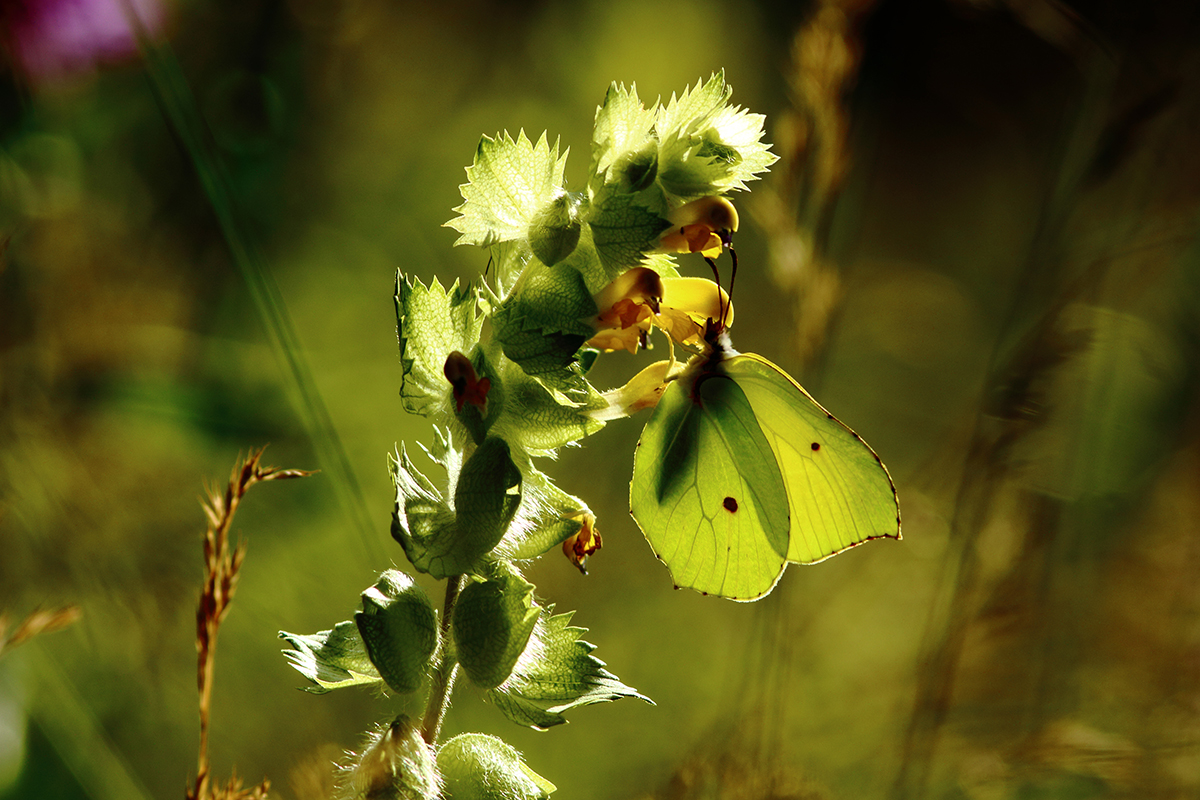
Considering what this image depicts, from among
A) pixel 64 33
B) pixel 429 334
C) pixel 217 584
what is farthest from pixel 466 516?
pixel 64 33

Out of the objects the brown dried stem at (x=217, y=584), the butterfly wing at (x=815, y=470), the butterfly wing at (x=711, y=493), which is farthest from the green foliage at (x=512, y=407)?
the butterfly wing at (x=815, y=470)

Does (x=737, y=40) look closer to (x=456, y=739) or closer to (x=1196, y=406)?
(x=1196, y=406)

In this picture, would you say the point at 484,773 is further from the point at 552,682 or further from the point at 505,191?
the point at 505,191

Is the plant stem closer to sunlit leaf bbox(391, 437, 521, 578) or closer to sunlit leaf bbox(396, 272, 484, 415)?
sunlit leaf bbox(391, 437, 521, 578)

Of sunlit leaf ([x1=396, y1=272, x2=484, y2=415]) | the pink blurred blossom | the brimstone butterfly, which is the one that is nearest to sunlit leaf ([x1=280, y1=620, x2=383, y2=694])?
sunlit leaf ([x1=396, y1=272, x2=484, y2=415])

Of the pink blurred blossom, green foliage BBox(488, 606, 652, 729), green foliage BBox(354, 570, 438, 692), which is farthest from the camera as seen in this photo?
the pink blurred blossom

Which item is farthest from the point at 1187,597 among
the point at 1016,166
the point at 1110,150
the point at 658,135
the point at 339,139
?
the point at 339,139
